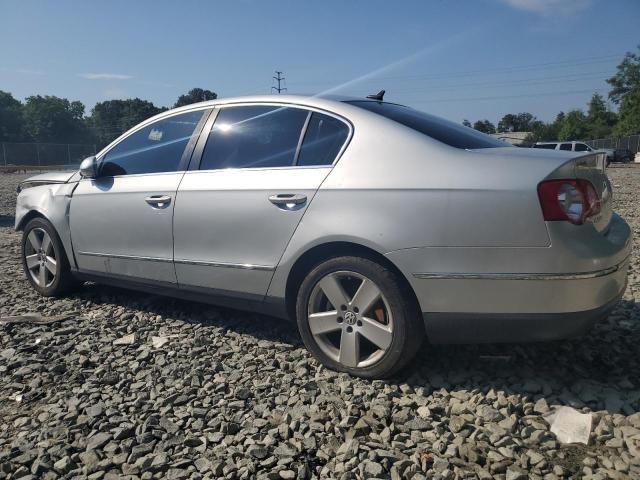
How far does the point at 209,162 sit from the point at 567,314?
2.45 metres

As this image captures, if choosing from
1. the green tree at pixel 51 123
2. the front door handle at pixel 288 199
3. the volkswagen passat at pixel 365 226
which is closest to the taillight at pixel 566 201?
the volkswagen passat at pixel 365 226

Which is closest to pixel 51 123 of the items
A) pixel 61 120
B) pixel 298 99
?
pixel 61 120

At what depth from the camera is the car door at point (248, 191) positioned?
3.22 metres

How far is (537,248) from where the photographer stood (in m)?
2.54

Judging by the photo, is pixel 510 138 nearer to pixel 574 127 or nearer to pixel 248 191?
pixel 248 191

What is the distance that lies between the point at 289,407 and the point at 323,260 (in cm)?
84

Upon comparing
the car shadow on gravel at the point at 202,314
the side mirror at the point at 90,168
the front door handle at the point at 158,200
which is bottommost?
the car shadow on gravel at the point at 202,314

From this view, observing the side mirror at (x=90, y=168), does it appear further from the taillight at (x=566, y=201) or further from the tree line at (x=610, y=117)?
the tree line at (x=610, y=117)

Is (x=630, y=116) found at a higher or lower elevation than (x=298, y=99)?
higher

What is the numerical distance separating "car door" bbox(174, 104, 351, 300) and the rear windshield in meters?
0.33

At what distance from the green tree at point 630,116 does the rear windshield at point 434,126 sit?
211 ft

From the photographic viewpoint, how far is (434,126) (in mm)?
3283

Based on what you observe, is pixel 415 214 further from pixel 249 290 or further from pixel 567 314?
pixel 249 290

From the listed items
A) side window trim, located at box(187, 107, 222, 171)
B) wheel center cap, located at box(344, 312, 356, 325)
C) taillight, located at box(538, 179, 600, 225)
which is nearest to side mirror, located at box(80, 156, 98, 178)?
side window trim, located at box(187, 107, 222, 171)
